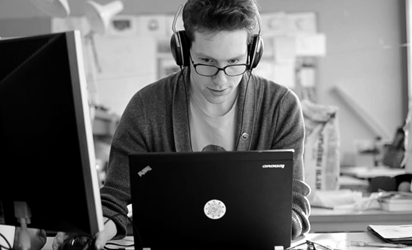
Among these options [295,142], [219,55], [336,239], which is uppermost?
[219,55]

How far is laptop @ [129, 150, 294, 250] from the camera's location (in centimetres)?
107

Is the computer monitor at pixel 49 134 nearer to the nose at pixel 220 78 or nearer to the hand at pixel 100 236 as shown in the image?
the hand at pixel 100 236

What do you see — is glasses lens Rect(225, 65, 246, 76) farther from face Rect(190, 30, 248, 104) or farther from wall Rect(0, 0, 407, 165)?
wall Rect(0, 0, 407, 165)

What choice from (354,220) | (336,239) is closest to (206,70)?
(336,239)

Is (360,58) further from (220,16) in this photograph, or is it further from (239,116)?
(220,16)

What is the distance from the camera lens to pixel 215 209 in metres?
1.09

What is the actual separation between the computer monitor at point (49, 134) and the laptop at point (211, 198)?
0.20 metres

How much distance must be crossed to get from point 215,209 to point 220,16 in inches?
19.3

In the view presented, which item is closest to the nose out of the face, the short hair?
the face

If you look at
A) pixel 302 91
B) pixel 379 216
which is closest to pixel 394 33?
pixel 302 91

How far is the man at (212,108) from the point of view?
1342mm

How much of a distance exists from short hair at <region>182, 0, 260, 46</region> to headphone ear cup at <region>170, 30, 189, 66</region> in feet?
0.09

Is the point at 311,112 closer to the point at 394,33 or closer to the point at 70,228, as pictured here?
the point at 70,228

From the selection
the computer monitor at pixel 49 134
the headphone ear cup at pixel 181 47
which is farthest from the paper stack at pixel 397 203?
the computer monitor at pixel 49 134
